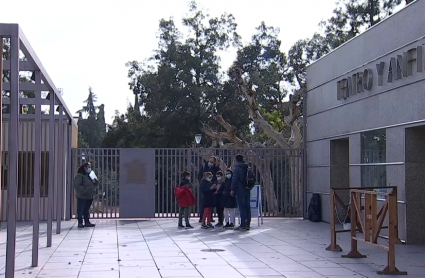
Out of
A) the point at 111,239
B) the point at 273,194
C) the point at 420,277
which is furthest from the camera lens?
the point at 273,194

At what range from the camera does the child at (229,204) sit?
18.1 metres

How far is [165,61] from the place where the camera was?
49.6m

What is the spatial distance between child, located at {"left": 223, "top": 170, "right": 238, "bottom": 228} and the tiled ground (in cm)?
98

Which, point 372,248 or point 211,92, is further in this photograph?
point 211,92

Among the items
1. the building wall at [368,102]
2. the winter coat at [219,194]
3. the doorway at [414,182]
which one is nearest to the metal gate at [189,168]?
the building wall at [368,102]

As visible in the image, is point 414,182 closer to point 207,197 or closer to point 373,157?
point 373,157

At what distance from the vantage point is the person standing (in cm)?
1842

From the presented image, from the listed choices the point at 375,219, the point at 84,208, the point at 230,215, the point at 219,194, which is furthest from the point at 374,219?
the point at 84,208

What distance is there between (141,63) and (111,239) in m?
36.5

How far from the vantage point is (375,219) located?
11117mm

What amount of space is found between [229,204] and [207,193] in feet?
2.34

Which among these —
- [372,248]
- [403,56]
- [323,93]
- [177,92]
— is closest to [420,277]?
[372,248]

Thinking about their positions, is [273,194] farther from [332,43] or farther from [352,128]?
[332,43]

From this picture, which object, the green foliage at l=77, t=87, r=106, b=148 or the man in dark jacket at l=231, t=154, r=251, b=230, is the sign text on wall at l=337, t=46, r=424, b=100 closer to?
the man in dark jacket at l=231, t=154, r=251, b=230
